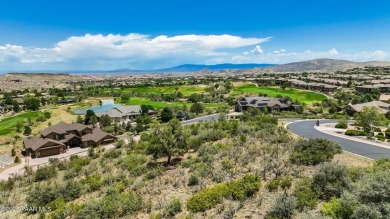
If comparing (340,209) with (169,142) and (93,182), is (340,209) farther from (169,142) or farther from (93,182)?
(93,182)

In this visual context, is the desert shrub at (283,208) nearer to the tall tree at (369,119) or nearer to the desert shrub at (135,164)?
the desert shrub at (135,164)

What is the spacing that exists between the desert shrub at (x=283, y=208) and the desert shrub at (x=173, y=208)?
5800 mm

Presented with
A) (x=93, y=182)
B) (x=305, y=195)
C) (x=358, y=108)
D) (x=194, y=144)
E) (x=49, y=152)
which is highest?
(x=305, y=195)

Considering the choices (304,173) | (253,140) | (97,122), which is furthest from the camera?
(97,122)

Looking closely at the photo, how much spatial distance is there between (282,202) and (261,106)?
6306 cm

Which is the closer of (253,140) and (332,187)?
Answer: (332,187)

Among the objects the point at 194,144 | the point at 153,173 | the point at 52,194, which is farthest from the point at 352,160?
the point at 52,194

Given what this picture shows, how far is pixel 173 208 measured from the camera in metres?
18.8

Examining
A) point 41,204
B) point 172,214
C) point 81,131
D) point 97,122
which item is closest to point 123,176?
point 41,204

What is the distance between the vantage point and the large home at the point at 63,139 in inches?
1783

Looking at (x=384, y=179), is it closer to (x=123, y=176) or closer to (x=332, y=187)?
(x=332, y=187)

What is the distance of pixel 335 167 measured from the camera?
19547 millimetres

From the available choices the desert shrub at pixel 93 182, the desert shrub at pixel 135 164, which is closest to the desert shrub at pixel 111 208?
the desert shrub at pixel 93 182

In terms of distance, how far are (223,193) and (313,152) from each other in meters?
10.6
